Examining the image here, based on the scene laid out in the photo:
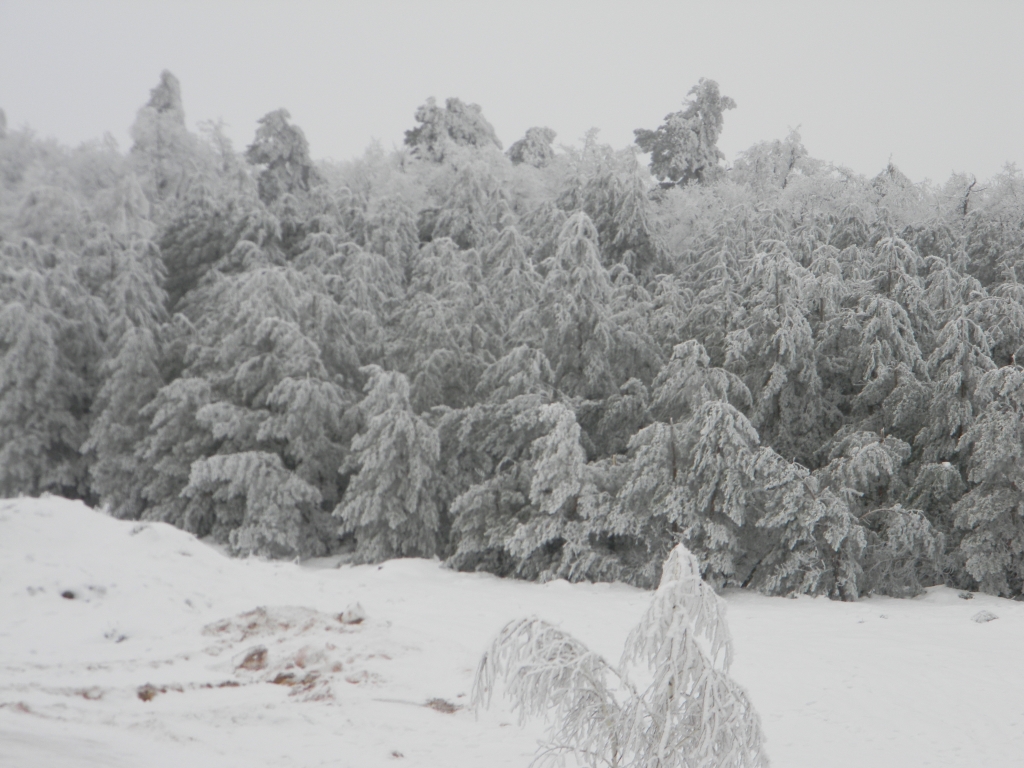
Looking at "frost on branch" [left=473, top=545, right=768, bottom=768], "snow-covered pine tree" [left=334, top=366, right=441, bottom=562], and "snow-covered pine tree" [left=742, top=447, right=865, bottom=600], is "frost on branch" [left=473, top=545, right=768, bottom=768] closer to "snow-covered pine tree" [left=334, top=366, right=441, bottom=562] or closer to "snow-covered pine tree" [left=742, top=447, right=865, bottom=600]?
"snow-covered pine tree" [left=742, top=447, right=865, bottom=600]

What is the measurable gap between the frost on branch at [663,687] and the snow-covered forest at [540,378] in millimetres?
5188

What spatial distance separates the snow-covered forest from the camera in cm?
1009

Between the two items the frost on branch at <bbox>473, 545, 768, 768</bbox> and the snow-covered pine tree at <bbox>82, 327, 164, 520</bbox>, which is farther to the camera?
the snow-covered pine tree at <bbox>82, 327, 164, 520</bbox>

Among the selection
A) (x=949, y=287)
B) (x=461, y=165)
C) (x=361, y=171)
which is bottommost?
(x=949, y=287)

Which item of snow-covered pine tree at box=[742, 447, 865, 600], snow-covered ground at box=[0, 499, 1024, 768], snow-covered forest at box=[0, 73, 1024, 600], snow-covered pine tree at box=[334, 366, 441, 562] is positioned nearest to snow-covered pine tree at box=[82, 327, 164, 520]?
snow-covered forest at box=[0, 73, 1024, 600]

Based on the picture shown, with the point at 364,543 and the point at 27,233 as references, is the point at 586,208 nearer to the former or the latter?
the point at 364,543

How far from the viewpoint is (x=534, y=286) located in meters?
14.2

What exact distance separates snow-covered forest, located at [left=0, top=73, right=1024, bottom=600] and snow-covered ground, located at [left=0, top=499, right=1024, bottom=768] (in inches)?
47.3

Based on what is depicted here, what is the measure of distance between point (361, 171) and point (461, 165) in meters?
5.31

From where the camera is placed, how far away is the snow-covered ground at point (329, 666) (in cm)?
482

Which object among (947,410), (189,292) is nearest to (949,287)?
(947,410)

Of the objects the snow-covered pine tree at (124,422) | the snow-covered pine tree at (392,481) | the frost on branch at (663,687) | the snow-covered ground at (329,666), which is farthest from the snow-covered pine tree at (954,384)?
the snow-covered pine tree at (124,422)

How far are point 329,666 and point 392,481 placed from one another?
237 inches

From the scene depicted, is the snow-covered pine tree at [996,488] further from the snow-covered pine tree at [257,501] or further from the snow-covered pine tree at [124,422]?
the snow-covered pine tree at [124,422]
